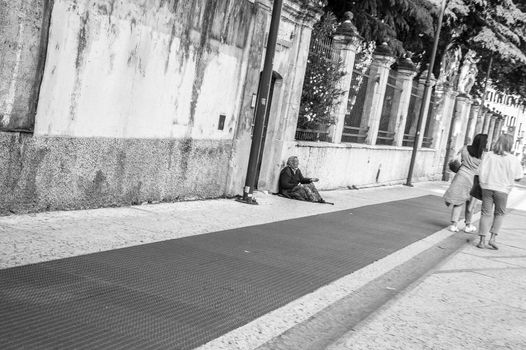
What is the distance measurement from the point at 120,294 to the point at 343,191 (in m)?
12.9

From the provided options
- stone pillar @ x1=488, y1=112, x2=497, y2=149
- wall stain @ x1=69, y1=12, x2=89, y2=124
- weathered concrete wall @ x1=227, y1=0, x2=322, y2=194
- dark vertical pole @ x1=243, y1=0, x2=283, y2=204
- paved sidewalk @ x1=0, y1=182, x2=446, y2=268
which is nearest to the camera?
paved sidewalk @ x1=0, y1=182, x2=446, y2=268

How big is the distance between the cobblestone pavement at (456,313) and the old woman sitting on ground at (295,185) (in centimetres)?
443

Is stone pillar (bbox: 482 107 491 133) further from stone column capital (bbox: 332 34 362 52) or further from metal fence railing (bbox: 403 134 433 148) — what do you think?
stone column capital (bbox: 332 34 362 52)

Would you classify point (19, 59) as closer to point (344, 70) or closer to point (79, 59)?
point (79, 59)

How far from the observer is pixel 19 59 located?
7.32 metres

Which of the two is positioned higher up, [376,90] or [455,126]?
[376,90]

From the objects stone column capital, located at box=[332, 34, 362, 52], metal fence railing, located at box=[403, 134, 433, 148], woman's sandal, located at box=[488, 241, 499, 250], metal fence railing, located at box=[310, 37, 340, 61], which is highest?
stone column capital, located at box=[332, 34, 362, 52]

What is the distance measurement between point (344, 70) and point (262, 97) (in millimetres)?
5953

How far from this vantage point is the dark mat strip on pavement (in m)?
4.39

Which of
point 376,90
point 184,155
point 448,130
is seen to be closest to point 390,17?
point 376,90

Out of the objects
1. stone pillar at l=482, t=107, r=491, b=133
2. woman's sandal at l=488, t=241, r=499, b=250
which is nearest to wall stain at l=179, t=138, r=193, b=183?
woman's sandal at l=488, t=241, r=499, b=250

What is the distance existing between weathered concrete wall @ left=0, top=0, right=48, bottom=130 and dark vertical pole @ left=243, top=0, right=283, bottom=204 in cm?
471

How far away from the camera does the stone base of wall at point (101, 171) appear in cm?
745

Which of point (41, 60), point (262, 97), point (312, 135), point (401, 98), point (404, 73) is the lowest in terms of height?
point (312, 135)
